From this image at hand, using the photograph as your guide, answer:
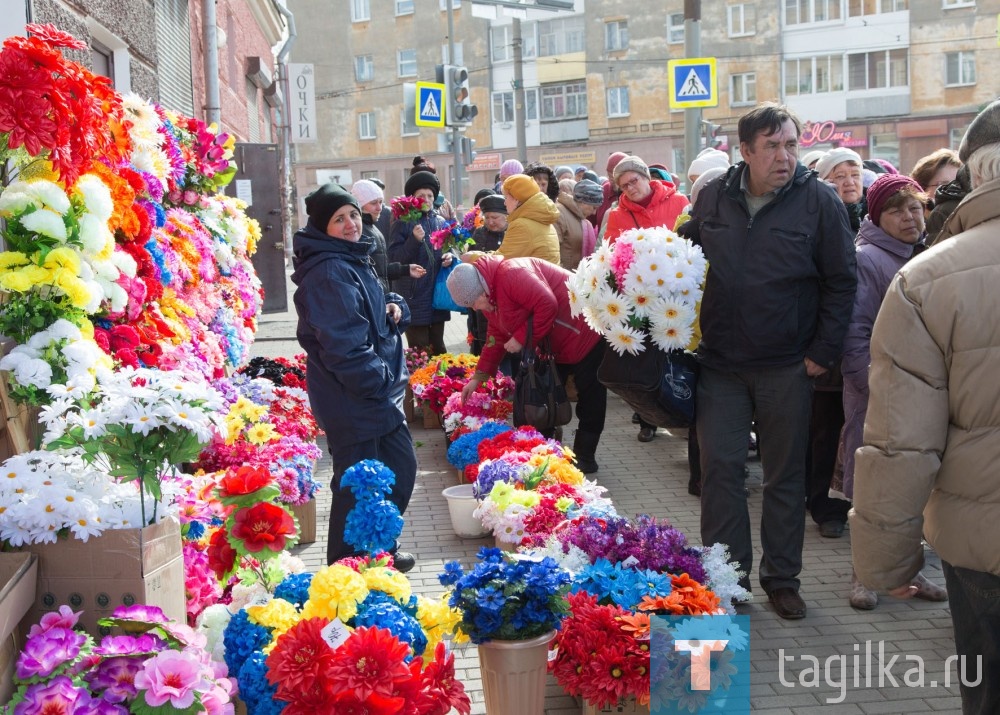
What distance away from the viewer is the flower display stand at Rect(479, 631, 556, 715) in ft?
12.0

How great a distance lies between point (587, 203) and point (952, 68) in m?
33.0

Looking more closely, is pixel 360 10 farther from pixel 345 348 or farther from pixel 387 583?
pixel 387 583

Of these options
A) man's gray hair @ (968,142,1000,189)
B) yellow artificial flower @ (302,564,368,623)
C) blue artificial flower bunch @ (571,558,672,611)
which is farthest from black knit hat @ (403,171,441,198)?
man's gray hair @ (968,142,1000,189)

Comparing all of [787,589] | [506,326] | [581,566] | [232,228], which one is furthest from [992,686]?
[232,228]

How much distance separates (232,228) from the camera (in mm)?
8914

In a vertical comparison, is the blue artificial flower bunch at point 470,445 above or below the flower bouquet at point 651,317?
below

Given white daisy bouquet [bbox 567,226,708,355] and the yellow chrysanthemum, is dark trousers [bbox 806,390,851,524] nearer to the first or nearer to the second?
white daisy bouquet [bbox 567,226,708,355]

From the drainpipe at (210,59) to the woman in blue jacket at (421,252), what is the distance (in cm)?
419

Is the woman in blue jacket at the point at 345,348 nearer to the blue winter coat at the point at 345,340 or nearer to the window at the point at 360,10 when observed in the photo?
the blue winter coat at the point at 345,340

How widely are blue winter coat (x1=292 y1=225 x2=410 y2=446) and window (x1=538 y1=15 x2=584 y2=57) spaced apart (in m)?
41.4

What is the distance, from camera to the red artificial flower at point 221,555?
3.95 m

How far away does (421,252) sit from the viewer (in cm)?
Result: 1069

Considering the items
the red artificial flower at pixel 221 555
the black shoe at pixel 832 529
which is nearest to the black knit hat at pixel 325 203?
the red artificial flower at pixel 221 555

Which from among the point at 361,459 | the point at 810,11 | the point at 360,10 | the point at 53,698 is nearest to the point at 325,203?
the point at 361,459
